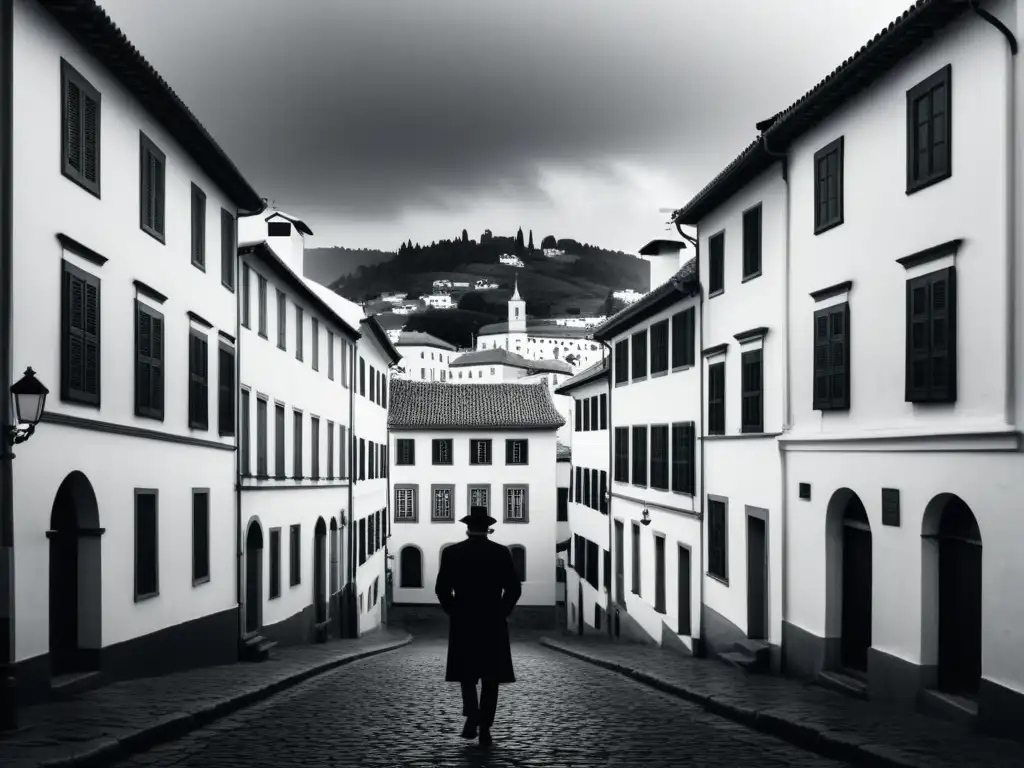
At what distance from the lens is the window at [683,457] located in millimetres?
26109

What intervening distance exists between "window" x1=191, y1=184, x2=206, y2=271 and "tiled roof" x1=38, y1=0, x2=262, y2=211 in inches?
20.3

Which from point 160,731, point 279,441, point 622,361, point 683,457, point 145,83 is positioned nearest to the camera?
point 160,731

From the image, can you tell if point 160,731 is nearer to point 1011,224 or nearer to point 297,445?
point 1011,224

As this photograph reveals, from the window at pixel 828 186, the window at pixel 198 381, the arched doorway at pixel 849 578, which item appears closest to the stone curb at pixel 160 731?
the window at pixel 198 381

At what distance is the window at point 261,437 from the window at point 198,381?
4440 mm

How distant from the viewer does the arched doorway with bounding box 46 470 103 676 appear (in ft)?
49.8

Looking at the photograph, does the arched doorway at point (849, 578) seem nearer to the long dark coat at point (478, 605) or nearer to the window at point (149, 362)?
the long dark coat at point (478, 605)

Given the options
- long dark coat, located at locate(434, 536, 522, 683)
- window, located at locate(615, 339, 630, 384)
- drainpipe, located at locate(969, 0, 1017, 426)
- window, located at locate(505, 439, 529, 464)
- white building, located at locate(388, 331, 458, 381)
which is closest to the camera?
long dark coat, located at locate(434, 536, 522, 683)

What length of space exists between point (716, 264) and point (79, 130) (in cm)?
1341

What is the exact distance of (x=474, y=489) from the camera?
60.7m

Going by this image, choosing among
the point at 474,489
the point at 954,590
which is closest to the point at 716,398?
the point at 954,590

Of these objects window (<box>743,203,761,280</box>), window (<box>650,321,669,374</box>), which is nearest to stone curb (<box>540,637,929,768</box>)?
window (<box>743,203,761,280</box>)

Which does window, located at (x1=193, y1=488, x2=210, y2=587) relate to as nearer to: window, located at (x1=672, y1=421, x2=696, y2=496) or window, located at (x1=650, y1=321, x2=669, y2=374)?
window, located at (x1=672, y1=421, x2=696, y2=496)

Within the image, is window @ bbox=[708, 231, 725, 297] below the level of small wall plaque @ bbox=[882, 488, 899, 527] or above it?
above
